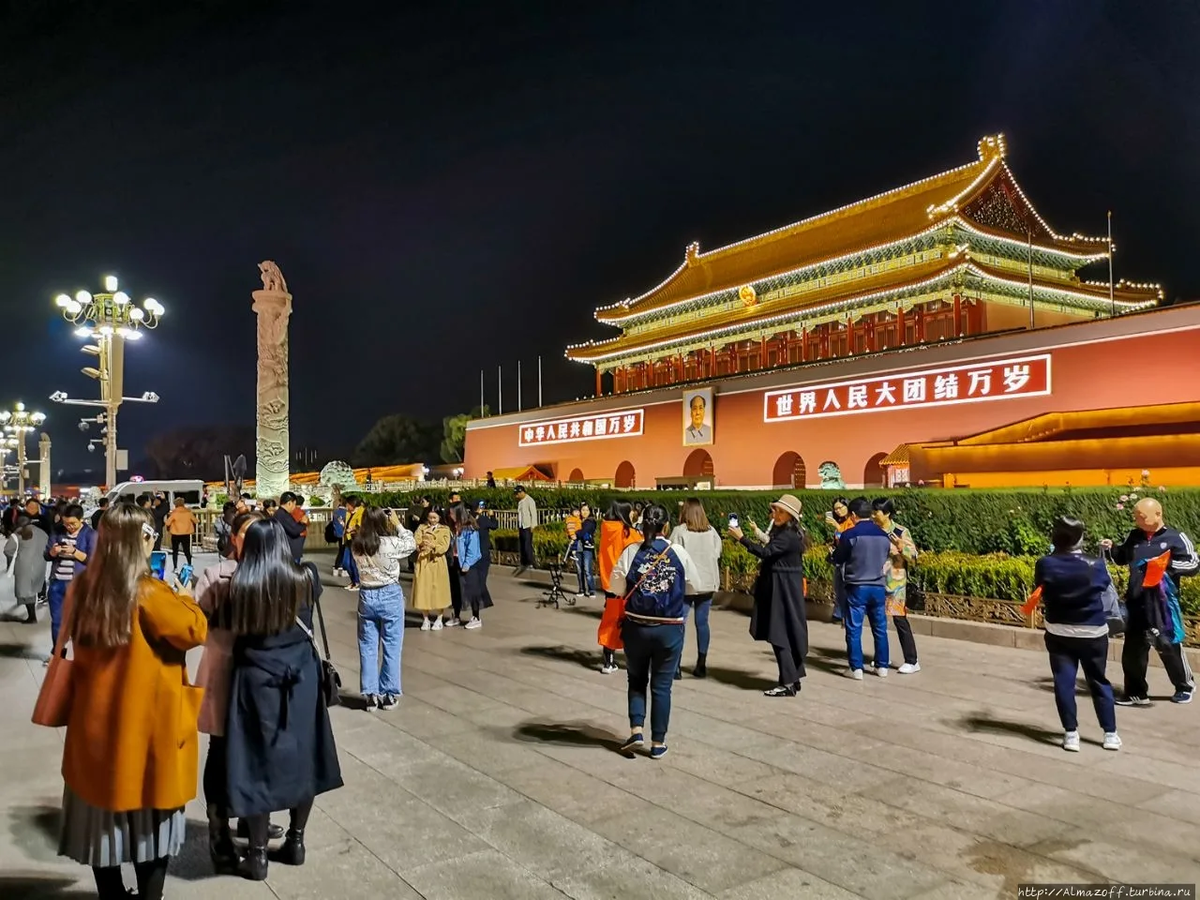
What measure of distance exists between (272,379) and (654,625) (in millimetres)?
24474

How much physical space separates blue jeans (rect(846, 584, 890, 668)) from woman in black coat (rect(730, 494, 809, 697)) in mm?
617

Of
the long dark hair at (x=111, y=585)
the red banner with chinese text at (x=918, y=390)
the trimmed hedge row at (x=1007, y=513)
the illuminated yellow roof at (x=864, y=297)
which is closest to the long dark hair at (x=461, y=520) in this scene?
the trimmed hedge row at (x=1007, y=513)

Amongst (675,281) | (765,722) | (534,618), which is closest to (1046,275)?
(675,281)

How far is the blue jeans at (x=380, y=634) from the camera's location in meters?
6.16

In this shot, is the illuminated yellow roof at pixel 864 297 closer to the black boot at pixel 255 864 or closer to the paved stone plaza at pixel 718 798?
the paved stone plaza at pixel 718 798

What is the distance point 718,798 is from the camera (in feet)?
14.5

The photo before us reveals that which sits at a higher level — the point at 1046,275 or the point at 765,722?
the point at 1046,275

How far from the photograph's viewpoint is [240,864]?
3602 mm

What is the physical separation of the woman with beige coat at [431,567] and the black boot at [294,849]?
5.00 meters

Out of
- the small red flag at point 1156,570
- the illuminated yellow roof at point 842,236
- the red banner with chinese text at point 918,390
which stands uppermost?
the illuminated yellow roof at point 842,236

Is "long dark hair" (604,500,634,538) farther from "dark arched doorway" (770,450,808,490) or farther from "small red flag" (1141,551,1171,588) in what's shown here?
"dark arched doorway" (770,450,808,490)

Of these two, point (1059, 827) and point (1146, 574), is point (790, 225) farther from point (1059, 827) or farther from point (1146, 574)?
point (1059, 827)

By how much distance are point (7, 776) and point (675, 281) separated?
34608 millimetres

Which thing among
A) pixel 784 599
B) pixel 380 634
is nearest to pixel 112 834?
pixel 380 634
